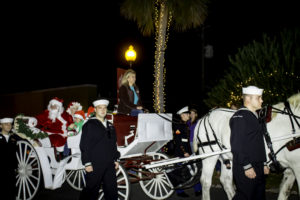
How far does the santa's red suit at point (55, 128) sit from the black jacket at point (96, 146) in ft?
8.81

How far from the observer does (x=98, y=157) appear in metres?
4.50

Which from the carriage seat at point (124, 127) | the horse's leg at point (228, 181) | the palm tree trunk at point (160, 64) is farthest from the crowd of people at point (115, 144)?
the palm tree trunk at point (160, 64)

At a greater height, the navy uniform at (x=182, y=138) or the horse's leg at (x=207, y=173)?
the navy uniform at (x=182, y=138)

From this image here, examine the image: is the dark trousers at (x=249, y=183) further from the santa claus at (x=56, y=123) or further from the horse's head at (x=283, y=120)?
the santa claus at (x=56, y=123)

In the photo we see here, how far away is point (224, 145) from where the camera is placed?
17.8 feet

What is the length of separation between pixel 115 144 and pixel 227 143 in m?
2.06

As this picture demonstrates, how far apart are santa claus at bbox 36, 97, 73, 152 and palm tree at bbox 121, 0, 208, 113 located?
12.0 feet

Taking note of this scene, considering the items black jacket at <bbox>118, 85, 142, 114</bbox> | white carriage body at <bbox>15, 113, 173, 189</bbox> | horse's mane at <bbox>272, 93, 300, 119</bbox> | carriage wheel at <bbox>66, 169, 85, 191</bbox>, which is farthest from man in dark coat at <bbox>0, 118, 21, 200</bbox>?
horse's mane at <bbox>272, 93, 300, 119</bbox>

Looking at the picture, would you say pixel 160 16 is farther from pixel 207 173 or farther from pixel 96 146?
pixel 96 146

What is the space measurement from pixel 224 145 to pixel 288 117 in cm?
121

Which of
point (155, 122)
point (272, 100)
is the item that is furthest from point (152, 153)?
point (272, 100)

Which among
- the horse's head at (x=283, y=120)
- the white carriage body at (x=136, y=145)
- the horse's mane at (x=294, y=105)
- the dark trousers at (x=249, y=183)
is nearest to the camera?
the dark trousers at (x=249, y=183)

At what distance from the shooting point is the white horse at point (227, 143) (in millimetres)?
4727

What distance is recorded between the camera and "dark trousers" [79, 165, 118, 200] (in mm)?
4438
